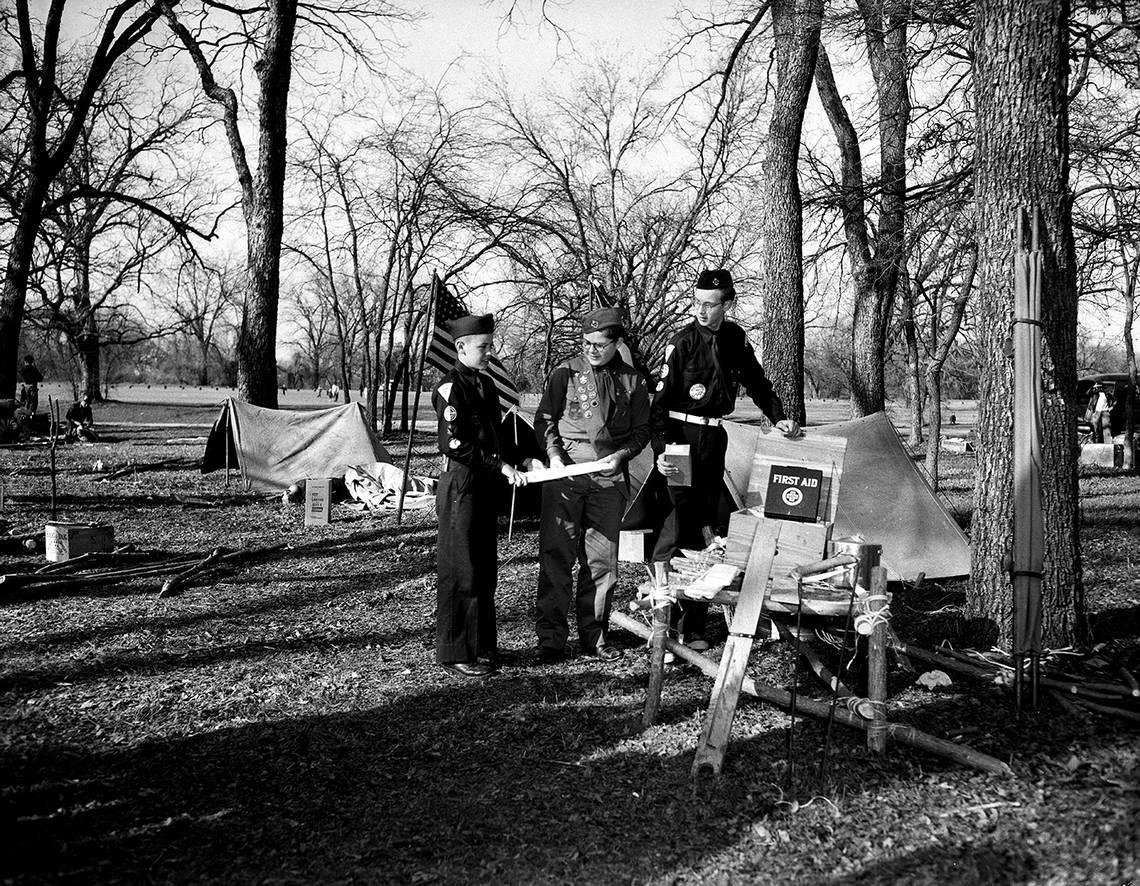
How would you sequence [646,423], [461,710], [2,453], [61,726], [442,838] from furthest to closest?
1. [2,453]
2. [646,423]
3. [461,710]
4. [61,726]
5. [442,838]

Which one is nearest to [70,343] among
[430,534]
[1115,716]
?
[430,534]

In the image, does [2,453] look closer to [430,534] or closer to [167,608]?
[430,534]

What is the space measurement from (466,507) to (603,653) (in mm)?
1176

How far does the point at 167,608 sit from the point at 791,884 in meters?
4.96

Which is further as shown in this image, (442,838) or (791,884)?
(442,838)

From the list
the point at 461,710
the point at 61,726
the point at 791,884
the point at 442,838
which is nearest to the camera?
the point at 791,884

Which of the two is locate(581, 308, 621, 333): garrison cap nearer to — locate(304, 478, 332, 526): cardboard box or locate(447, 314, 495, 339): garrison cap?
locate(447, 314, 495, 339): garrison cap

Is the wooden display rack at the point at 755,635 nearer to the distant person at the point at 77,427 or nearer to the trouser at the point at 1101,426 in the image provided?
the trouser at the point at 1101,426

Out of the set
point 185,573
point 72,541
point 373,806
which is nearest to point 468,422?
point 373,806

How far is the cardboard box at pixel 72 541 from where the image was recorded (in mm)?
7711

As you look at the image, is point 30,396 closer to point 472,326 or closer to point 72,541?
point 72,541

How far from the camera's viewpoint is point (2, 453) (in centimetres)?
1717

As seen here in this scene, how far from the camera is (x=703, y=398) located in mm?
5566

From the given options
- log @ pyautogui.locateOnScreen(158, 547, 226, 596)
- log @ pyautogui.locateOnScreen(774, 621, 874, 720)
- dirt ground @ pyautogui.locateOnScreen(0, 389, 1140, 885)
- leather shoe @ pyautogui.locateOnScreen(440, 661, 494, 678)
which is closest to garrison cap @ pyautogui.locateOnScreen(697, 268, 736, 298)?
log @ pyautogui.locateOnScreen(774, 621, 874, 720)
